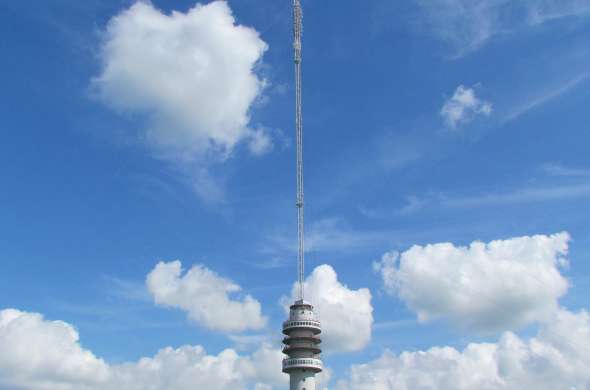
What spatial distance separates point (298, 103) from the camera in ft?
656

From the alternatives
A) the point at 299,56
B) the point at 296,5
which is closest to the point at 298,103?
the point at 299,56

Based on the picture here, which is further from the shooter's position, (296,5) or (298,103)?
(298,103)

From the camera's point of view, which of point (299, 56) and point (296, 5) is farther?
point (299, 56)

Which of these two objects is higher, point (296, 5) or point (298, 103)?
point (296, 5)

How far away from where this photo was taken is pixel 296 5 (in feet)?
592

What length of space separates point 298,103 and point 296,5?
33856 mm

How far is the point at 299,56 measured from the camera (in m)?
192

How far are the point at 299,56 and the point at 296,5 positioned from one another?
58.3 ft

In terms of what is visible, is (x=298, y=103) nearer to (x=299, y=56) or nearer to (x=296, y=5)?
(x=299, y=56)
